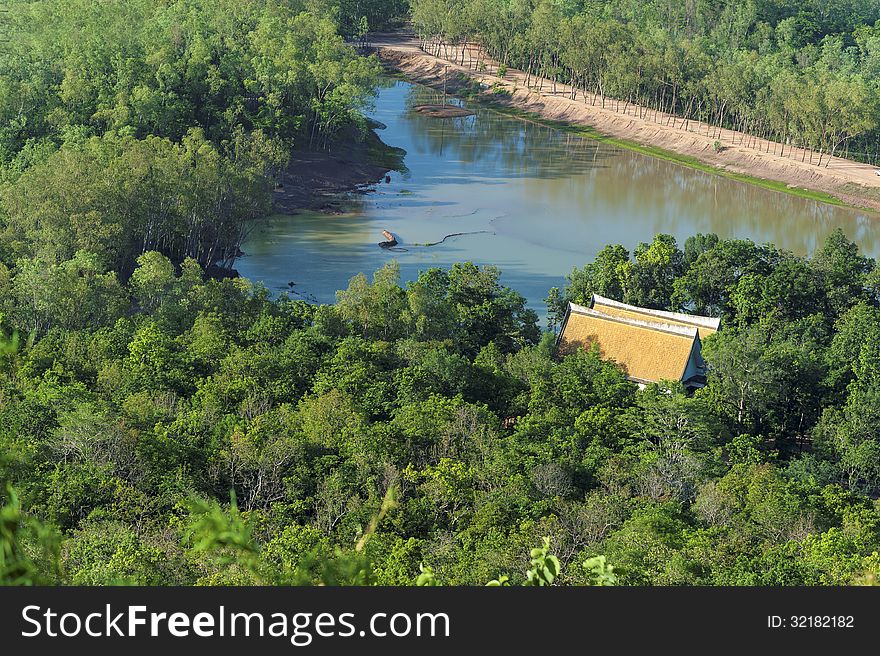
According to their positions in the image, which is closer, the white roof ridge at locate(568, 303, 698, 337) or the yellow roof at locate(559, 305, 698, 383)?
the yellow roof at locate(559, 305, 698, 383)

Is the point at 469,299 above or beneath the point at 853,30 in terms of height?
beneath

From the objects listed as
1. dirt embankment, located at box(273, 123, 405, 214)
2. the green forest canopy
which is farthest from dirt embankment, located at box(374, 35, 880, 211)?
the green forest canopy

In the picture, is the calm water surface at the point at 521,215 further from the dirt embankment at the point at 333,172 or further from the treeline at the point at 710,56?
the treeline at the point at 710,56

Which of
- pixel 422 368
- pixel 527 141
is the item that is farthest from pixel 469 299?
pixel 527 141

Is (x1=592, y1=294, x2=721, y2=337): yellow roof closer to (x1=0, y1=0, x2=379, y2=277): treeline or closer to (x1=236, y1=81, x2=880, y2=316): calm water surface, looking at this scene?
(x1=236, y1=81, x2=880, y2=316): calm water surface

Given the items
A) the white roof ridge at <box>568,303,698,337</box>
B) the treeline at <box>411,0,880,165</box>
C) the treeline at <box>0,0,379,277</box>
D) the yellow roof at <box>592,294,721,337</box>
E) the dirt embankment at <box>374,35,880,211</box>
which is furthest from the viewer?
the treeline at <box>411,0,880,165</box>

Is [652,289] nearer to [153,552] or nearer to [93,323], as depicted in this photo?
[93,323]
